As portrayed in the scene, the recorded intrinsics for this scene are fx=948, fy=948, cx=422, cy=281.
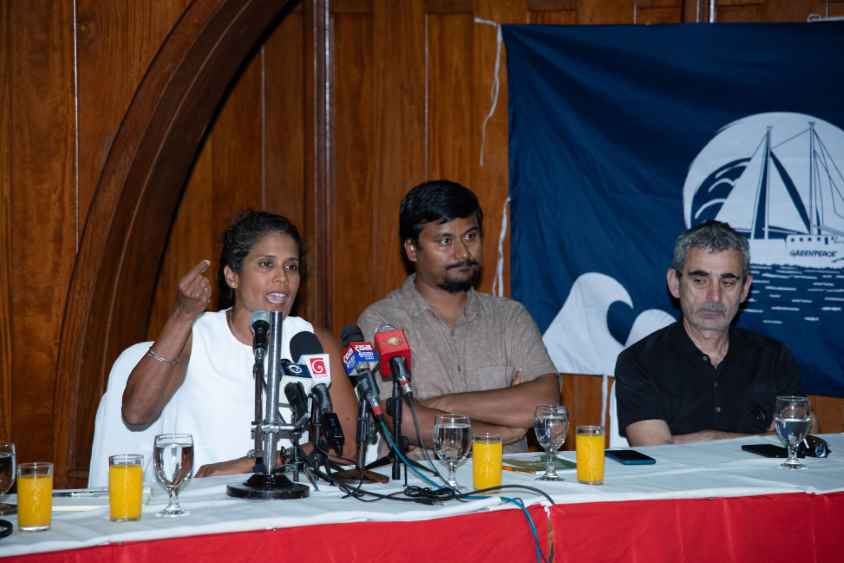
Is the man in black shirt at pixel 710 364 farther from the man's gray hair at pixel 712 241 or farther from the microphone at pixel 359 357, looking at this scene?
the microphone at pixel 359 357

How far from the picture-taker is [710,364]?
132 inches

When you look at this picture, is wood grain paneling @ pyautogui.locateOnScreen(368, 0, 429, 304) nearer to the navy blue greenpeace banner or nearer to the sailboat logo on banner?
the navy blue greenpeace banner

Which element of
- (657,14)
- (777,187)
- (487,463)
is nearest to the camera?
(487,463)

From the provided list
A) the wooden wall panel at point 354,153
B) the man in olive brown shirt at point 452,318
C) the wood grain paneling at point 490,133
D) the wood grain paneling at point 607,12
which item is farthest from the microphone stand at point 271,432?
the wood grain paneling at point 607,12

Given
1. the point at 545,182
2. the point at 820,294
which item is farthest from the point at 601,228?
the point at 820,294

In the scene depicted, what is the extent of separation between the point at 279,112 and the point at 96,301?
54.2 inches

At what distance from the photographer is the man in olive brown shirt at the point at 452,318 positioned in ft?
11.6

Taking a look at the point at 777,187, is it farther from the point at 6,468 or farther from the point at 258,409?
the point at 6,468

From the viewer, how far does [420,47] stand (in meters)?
4.43

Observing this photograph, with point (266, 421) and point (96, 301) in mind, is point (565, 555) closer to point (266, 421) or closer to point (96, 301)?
point (266, 421)

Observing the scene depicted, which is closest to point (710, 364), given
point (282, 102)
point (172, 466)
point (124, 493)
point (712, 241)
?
point (712, 241)

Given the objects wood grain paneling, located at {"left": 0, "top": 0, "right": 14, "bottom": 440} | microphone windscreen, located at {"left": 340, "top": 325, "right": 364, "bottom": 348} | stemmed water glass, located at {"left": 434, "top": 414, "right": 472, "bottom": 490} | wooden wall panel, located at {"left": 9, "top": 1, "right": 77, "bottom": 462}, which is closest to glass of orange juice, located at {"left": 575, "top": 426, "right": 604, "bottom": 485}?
stemmed water glass, located at {"left": 434, "top": 414, "right": 472, "bottom": 490}

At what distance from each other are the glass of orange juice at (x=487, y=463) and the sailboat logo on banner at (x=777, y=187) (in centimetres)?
226

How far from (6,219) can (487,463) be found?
2134 mm
